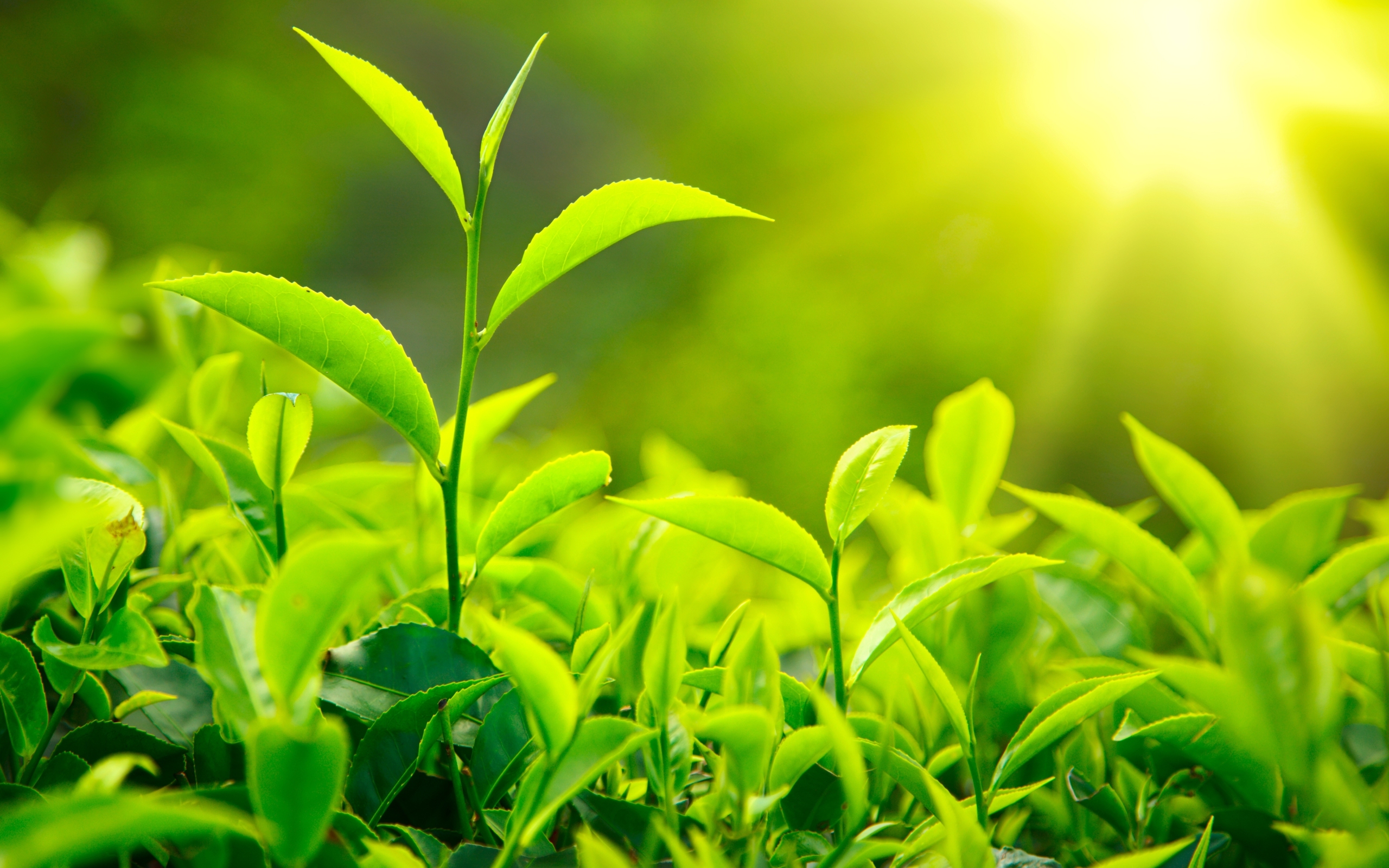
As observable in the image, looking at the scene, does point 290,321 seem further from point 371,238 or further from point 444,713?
point 371,238

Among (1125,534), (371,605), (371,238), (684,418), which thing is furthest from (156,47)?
(1125,534)

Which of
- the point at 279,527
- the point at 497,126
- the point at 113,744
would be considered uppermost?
the point at 497,126

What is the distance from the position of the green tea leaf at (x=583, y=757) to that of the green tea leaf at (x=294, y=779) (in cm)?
7

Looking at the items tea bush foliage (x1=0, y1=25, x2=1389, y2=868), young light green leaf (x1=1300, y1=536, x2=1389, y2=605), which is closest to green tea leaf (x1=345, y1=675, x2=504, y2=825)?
tea bush foliage (x1=0, y1=25, x2=1389, y2=868)

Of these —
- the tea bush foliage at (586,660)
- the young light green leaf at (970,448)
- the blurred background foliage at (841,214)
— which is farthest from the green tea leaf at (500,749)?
the blurred background foliage at (841,214)

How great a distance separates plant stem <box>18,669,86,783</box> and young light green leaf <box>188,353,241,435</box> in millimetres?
219

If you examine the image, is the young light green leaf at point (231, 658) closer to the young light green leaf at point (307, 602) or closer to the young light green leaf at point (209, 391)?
the young light green leaf at point (307, 602)

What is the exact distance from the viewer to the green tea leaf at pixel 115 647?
35 cm

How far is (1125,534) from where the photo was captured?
0.46 metres

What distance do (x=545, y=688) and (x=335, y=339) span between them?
173 millimetres

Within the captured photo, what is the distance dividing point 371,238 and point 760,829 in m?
4.41

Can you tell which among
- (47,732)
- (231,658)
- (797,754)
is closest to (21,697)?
(47,732)

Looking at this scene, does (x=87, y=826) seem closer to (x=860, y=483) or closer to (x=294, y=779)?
(x=294, y=779)

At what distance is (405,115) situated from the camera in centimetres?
37
